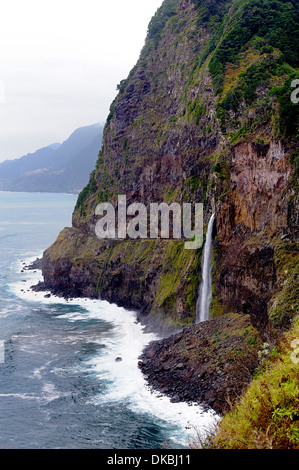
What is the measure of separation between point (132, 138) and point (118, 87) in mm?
17732

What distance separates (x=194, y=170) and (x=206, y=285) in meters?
18.8

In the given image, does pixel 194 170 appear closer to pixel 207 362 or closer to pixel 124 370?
pixel 207 362

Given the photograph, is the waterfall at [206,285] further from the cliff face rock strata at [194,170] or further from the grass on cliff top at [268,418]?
the grass on cliff top at [268,418]

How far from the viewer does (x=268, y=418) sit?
1412 cm

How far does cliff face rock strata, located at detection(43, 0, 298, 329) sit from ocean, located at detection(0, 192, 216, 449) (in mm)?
6974

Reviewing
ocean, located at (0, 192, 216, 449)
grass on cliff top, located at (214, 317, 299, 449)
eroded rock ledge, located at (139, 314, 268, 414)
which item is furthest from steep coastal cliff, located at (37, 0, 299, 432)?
grass on cliff top, located at (214, 317, 299, 449)

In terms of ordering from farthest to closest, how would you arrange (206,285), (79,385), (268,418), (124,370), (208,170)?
1. (208,170)
2. (206,285)
3. (124,370)
4. (79,385)
5. (268,418)

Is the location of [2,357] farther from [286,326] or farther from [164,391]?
[286,326]

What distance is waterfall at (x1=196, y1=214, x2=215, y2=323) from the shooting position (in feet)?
161

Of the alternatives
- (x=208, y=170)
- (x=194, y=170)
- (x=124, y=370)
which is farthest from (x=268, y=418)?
(x=194, y=170)

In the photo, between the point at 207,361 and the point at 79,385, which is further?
the point at 79,385

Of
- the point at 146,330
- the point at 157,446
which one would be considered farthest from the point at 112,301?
the point at 157,446

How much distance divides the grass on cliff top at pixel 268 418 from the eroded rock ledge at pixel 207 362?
1762 cm
